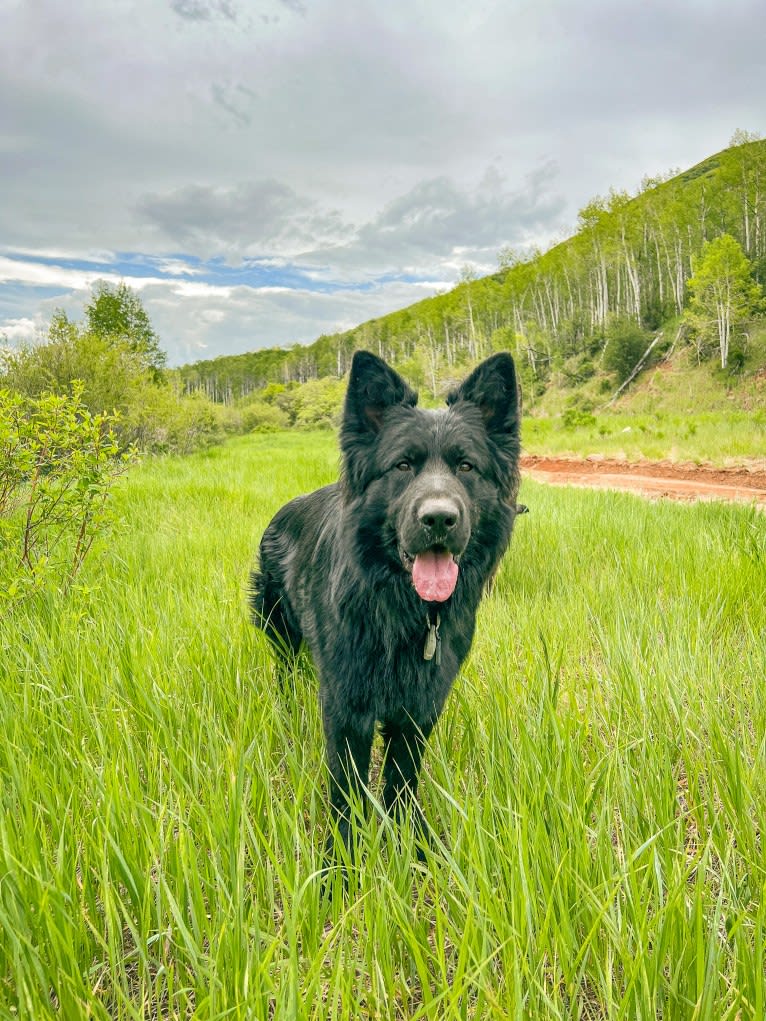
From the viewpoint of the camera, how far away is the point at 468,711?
2381 mm

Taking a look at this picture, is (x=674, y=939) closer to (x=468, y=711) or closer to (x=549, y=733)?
(x=549, y=733)

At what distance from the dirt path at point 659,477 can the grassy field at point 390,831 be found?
8.06 m

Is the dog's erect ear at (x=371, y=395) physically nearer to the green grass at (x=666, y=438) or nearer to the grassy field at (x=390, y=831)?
the grassy field at (x=390, y=831)

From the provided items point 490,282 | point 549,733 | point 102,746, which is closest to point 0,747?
A: point 102,746

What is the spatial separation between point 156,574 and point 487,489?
3416 mm

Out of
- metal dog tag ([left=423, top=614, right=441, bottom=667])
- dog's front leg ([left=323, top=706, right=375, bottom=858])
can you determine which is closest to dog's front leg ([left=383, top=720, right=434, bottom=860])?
dog's front leg ([left=323, top=706, right=375, bottom=858])

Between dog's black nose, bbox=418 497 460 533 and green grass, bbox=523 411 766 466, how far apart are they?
1260 centimetres

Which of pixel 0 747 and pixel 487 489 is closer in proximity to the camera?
pixel 0 747

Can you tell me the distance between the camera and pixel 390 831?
1583 millimetres

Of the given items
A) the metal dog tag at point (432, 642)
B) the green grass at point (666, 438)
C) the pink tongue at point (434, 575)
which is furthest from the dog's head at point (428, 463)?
the green grass at point (666, 438)

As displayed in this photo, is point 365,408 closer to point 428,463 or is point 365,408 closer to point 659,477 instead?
point 428,463

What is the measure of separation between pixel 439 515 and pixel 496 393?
0.86 m

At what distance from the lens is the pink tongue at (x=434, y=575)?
6.40 feet

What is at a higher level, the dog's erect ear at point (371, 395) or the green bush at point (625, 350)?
the green bush at point (625, 350)
